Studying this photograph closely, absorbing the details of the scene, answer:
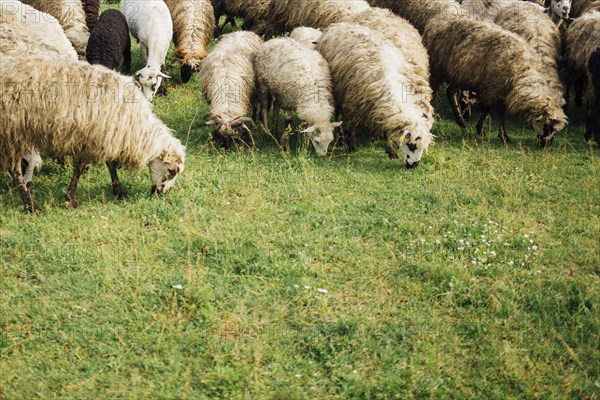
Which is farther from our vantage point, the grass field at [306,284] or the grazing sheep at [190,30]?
the grazing sheep at [190,30]

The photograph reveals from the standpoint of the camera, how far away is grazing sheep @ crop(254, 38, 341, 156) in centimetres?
813

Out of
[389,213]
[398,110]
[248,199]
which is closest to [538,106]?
[398,110]

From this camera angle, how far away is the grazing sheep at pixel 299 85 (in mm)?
8133

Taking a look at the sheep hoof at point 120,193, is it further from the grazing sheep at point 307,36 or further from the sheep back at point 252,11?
the sheep back at point 252,11

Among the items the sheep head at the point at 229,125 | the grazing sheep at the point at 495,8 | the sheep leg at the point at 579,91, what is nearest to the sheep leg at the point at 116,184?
the sheep head at the point at 229,125

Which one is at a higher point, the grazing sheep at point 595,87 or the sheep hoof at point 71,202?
the grazing sheep at point 595,87

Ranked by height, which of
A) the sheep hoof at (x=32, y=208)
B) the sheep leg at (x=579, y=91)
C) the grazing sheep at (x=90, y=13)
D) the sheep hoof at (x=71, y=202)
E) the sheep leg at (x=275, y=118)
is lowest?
the sheep hoof at (x=32, y=208)

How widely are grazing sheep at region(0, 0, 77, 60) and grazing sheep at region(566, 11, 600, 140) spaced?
764 cm

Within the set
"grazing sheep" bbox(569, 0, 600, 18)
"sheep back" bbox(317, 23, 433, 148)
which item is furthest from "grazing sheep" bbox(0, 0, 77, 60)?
"grazing sheep" bbox(569, 0, 600, 18)

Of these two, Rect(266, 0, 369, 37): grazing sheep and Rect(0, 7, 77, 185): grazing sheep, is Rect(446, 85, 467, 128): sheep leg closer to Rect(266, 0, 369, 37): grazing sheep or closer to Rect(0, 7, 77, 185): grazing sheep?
Rect(266, 0, 369, 37): grazing sheep

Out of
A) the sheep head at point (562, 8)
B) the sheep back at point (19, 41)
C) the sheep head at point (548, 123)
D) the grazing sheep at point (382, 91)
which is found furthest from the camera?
the sheep head at point (562, 8)

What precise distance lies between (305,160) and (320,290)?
2.91 meters

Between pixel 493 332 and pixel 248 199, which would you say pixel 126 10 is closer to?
pixel 248 199

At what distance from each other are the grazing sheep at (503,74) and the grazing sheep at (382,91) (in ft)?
3.13
